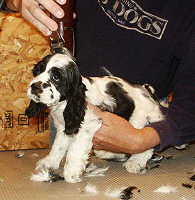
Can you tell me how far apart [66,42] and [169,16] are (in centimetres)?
110

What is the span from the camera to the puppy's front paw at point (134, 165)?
2.69 meters

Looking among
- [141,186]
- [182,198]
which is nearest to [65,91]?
[141,186]

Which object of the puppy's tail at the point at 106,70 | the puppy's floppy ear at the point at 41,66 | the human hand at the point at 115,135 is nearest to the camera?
the puppy's floppy ear at the point at 41,66

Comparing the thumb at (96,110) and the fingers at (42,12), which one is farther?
the thumb at (96,110)

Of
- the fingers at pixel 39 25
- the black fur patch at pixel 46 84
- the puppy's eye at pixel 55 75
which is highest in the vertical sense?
the fingers at pixel 39 25

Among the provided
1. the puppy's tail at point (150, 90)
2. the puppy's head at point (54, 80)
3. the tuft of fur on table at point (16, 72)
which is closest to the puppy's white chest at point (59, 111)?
the puppy's head at point (54, 80)

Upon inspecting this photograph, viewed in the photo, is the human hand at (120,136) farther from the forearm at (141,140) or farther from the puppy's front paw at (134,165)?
the puppy's front paw at (134,165)

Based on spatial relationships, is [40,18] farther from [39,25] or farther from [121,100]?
[121,100]

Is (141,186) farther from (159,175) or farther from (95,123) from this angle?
(95,123)

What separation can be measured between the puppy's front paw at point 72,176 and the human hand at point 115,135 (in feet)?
0.85

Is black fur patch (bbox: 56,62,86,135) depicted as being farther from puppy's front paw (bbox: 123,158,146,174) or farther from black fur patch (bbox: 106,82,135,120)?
puppy's front paw (bbox: 123,158,146,174)

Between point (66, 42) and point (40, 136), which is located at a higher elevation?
point (66, 42)

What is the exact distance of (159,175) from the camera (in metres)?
2.62

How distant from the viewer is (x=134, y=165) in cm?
273
